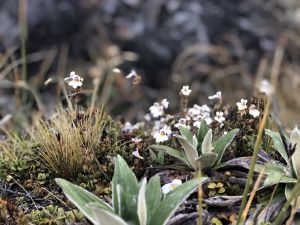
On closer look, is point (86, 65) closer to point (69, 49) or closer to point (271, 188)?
point (69, 49)

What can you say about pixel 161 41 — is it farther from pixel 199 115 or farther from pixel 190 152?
pixel 190 152

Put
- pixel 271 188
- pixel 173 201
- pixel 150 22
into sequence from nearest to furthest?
pixel 173 201 → pixel 271 188 → pixel 150 22

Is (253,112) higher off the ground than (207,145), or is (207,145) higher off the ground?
(253,112)

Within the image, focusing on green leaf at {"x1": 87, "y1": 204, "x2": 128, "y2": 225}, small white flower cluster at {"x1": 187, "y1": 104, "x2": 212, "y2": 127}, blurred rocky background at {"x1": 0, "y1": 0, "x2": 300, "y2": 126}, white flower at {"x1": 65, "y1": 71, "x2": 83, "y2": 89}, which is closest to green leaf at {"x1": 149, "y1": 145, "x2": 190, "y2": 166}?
small white flower cluster at {"x1": 187, "y1": 104, "x2": 212, "y2": 127}

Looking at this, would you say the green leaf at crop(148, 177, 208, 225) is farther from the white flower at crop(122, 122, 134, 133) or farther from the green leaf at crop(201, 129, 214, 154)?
the white flower at crop(122, 122, 134, 133)

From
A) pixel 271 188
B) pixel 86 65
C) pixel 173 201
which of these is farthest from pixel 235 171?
pixel 86 65

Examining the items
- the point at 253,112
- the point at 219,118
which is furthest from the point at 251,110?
the point at 219,118
